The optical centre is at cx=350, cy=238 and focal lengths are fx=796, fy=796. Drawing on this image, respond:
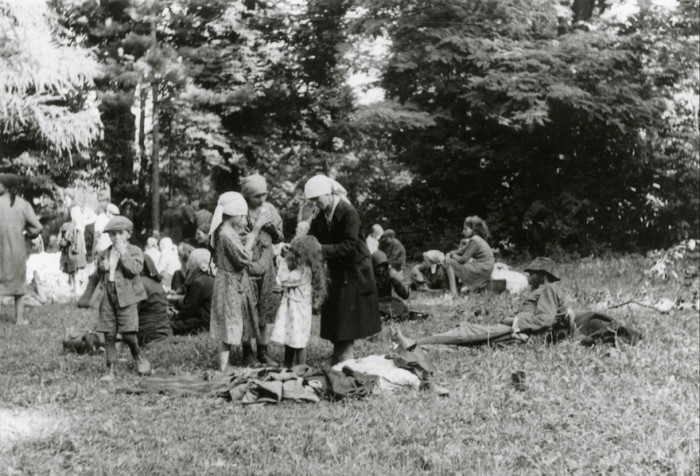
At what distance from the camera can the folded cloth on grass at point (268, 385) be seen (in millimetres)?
6438

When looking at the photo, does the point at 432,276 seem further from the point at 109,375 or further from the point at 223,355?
the point at 109,375

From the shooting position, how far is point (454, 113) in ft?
67.1

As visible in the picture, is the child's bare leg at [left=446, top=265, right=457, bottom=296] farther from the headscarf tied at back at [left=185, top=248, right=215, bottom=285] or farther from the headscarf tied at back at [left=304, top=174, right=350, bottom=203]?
the headscarf tied at back at [left=304, top=174, right=350, bottom=203]

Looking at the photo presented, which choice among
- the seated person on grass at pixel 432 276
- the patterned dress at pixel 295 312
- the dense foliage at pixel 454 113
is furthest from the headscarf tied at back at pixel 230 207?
the dense foliage at pixel 454 113

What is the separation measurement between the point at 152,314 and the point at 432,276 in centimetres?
646

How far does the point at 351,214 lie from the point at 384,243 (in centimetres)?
757

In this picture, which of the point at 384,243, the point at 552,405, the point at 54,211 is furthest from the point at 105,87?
the point at 384,243

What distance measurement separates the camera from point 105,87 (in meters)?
6.98

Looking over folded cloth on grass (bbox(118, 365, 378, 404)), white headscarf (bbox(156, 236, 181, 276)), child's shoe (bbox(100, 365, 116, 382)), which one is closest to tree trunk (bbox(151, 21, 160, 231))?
white headscarf (bbox(156, 236, 181, 276))

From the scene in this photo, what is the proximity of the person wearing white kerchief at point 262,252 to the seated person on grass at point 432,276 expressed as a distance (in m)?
6.37

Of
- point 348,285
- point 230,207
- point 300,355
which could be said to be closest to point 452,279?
point 300,355

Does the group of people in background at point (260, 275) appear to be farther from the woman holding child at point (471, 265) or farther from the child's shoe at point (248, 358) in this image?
the woman holding child at point (471, 265)

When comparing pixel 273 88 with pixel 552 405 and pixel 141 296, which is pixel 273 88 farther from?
pixel 552 405

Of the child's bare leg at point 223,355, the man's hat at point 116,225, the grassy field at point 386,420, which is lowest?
the grassy field at point 386,420
